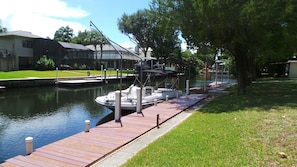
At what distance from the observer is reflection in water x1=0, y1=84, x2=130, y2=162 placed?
11266 millimetres

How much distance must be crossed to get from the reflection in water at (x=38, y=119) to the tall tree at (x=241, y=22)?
778 cm

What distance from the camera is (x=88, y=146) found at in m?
7.85

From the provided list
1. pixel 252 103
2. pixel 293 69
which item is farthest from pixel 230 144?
pixel 293 69

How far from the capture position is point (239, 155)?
599 centimetres

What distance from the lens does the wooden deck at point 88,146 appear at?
664 cm

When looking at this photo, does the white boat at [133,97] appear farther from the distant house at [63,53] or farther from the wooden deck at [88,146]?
the distant house at [63,53]

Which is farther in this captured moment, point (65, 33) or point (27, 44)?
point (65, 33)

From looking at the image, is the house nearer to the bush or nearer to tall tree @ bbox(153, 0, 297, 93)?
the bush

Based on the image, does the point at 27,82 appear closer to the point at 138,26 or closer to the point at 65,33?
the point at 138,26

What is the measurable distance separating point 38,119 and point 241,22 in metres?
12.3

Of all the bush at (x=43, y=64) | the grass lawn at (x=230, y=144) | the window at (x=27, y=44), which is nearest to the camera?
the grass lawn at (x=230, y=144)

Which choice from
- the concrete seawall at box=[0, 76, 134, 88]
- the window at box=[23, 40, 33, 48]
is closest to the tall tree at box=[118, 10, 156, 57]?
the window at box=[23, 40, 33, 48]

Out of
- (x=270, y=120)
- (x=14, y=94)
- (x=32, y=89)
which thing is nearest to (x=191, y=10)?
(x=270, y=120)

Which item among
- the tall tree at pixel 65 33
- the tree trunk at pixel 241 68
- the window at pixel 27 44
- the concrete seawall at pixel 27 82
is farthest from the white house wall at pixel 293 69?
the tall tree at pixel 65 33
